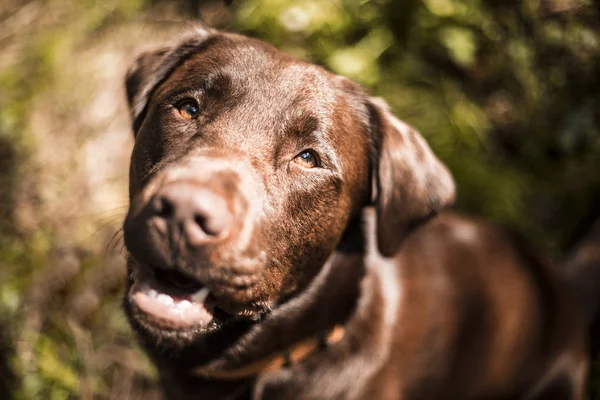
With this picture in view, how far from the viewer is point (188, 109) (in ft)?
7.32

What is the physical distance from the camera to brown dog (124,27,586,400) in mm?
1919

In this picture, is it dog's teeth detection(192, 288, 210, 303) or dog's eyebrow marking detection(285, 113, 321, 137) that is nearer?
dog's teeth detection(192, 288, 210, 303)

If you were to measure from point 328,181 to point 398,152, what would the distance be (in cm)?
45

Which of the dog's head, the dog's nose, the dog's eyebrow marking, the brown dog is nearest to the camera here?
the dog's nose

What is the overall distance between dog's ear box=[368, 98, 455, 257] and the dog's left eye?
39 centimetres

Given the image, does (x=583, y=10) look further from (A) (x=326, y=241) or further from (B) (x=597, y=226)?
(A) (x=326, y=241)

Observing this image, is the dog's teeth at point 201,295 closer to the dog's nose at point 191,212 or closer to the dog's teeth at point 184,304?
the dog's teeth at point 184,304

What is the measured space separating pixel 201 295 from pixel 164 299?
14 centimetres

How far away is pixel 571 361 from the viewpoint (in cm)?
330

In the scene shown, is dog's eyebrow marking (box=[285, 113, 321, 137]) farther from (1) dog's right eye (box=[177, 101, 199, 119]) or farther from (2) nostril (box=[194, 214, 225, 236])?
(2) nostril (box=[194, 214, 225, 236])

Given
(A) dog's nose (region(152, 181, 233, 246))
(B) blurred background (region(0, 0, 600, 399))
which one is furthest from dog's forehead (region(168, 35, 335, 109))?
(B) blurred background (region(0, 0, 600, 399))

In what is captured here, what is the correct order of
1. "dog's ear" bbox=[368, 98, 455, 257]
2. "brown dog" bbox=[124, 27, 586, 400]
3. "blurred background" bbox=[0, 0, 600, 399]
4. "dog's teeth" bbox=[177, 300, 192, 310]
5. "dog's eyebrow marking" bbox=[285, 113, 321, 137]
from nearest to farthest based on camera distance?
"brown dog" bbox=[124, 27, 586, 400], "dog's teeth" bbox=[177, 300, 192, 310], "dog's eyebrow marking" bbox=[285, 113, 321, 137], "dog's ear" bbox=[368, 98, 455, 257], "blurred background" bbox=[0, 0, 600, 399]

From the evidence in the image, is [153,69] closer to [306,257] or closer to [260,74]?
[260,74]

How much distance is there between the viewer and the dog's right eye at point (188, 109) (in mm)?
2219
